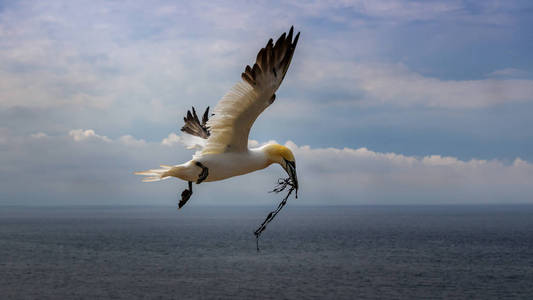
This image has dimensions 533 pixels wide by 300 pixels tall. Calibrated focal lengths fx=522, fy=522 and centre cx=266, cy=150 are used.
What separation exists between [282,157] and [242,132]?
803 mm

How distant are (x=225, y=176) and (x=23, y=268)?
125480 mm

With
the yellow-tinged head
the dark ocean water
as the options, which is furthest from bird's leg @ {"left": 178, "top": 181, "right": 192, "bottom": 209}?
the dark ocean water

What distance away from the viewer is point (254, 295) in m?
88.4

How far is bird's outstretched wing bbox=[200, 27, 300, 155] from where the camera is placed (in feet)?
22.2

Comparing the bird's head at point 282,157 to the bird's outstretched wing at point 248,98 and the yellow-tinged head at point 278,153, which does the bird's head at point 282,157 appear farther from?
the bird's outstretched wing at point 248,98

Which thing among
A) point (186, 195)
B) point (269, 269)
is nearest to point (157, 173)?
point (186, 195)

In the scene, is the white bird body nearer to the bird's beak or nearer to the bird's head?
the bird's head

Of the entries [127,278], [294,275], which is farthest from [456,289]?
[127,278]

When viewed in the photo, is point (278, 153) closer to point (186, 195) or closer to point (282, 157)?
point (282, 157)

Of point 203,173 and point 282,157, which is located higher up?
point 282,157

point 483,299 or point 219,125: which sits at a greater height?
point 219,125

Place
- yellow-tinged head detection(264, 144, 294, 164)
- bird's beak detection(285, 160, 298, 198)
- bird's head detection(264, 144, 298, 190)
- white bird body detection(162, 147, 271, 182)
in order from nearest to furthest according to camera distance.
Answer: bird's beak detection(285, 160, 298, 198), bird's head detection(264, 144, 298, 190), yellow-tinged head detection(264, 144, 294, 164), white bird body detection(162, 147, 271, 182)

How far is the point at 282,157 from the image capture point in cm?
688

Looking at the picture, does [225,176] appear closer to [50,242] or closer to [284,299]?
[284,299]
